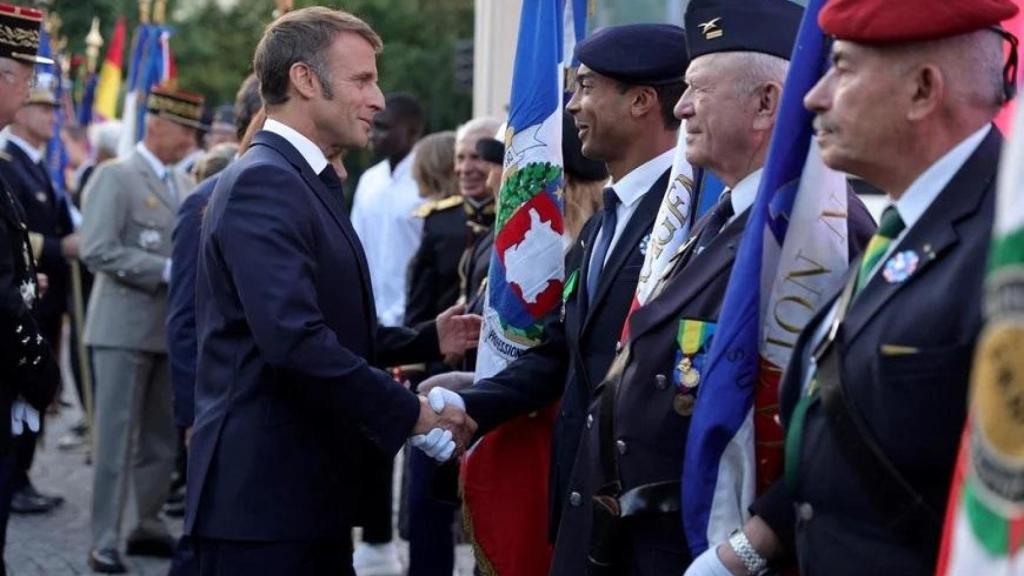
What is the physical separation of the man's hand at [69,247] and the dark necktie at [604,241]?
5447mm

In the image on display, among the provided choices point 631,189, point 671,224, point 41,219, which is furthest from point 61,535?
point 671,224

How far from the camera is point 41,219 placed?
966cm

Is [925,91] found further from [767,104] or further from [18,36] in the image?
[18,36]

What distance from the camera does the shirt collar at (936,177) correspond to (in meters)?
3.05

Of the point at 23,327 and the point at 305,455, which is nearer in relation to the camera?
the point at 305,455

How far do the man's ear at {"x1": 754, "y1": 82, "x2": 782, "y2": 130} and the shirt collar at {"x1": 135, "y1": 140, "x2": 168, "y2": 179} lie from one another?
528 centimetres

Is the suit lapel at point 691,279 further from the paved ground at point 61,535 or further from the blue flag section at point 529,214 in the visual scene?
the paved ground at point 61,535

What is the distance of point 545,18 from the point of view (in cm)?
538

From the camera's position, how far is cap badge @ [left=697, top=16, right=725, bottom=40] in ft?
13.2

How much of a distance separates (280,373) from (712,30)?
1.40 m

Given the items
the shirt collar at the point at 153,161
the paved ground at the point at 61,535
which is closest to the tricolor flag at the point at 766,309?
the paved ground at the point at 61,535

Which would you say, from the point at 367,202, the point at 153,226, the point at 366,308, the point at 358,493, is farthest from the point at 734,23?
the point at 367,202

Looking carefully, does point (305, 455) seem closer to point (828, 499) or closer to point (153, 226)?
point (828, 499)

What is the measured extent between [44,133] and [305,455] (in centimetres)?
665
